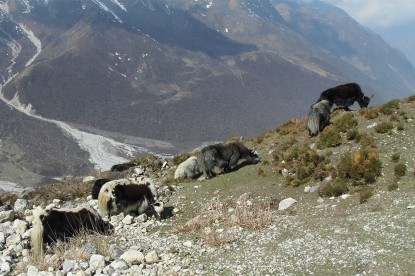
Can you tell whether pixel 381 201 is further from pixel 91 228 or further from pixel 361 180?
pixel 91 228

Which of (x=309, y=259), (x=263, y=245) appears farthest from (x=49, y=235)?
(x=309, y=259)

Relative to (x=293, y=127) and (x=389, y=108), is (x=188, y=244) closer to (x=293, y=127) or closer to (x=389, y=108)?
(x=389, y=108)

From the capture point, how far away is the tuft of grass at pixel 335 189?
14766 millimetres

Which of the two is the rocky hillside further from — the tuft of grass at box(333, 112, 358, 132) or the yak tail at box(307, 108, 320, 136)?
the yak tail at box(307, 108, 320, 136)

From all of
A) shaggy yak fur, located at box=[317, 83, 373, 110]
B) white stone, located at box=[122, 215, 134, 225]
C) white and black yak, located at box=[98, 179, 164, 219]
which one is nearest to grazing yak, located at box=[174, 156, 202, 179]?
white and black yak, located at box=[98, 179, 164, 219]

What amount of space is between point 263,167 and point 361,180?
5.34 metres

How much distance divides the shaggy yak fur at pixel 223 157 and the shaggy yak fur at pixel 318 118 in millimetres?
2956

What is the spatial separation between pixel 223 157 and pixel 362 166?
7.27m

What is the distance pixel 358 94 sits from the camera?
23188 millimetres

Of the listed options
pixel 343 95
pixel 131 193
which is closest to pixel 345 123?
pixel 343 95

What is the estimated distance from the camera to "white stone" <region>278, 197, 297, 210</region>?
598 inches

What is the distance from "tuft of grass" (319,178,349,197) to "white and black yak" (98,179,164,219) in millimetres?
5873

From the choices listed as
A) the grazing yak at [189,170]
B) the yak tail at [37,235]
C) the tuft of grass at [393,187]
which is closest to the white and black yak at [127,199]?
the yak tail at [37,235]

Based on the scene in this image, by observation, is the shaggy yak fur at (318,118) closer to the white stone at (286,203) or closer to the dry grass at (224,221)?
the white stone at (286,203)
